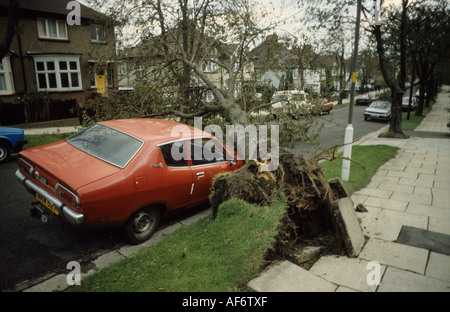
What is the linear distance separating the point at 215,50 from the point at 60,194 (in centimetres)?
641

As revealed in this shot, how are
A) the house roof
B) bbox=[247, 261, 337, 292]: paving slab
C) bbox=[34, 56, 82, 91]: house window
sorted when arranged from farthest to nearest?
bbox=[34, 56, 82, 91]: house window < the house roof < bbox=[247, 261, 337, 292]: paving slab

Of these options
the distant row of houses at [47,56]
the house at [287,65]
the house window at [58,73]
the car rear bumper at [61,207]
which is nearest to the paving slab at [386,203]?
the house at [287,65]

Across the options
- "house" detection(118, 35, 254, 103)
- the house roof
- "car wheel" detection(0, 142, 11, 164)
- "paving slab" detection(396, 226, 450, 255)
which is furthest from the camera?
the house roof

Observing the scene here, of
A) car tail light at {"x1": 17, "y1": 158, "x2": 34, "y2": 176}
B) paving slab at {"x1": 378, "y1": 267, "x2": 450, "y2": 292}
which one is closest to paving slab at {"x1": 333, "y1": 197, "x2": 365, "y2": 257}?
paving slab at {"x1": 378, "y1": 267, "x2": 450, "y2": 292}

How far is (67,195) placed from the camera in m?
3.70

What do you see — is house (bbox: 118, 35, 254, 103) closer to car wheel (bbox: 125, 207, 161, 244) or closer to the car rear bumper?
the car rear bumper

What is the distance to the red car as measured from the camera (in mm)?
3758

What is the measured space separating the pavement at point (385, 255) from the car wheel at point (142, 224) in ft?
0.36

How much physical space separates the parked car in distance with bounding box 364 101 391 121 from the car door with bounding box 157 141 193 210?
75.4 feet

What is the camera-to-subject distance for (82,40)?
2130 cm
